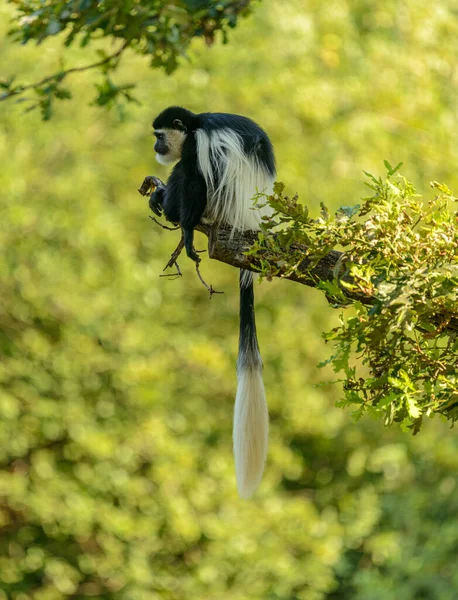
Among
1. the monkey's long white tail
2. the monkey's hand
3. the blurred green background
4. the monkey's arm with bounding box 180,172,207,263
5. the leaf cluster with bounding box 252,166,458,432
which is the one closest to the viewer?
the leaf cluster with bounding box 252,166,458,432

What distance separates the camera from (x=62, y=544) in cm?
503

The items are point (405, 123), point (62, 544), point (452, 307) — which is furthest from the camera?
point (405, 123)

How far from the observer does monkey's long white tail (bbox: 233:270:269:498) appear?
1825mm

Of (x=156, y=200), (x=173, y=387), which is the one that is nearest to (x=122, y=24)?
(x=156, y=200)

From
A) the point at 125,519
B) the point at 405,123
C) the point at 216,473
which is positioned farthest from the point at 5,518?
→ the point at 405,123

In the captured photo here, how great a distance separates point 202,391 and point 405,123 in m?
2.06

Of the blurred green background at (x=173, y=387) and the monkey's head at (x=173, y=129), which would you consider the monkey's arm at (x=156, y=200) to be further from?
the blurred green background at (x=173, y=387)

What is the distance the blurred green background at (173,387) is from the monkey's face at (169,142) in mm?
2210

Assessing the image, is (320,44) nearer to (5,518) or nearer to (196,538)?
(196,538)

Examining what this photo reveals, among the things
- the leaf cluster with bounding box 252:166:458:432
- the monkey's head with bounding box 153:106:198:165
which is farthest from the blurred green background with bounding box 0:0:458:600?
the leaf cluster with bounding box 252:166:458:432

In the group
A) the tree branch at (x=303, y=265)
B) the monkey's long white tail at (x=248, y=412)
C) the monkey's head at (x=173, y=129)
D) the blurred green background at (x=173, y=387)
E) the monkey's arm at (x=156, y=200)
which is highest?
the tree branch at (x=303, y=265)

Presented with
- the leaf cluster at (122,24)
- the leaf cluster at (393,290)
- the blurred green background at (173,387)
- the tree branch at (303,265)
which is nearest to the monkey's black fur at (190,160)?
the leaf cluster at (122,24)

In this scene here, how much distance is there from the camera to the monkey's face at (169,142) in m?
2.39

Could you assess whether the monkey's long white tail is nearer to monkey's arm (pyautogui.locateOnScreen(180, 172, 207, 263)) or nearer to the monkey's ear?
monkey's arm (pyautogui.locateOnScreen(180, 172, 207, 263))
